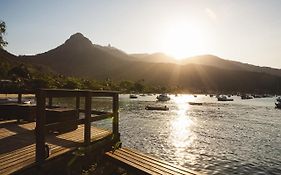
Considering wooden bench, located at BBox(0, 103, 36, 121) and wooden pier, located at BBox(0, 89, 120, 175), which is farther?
wooden bench, located at BBox(0, 103, 36, 121)

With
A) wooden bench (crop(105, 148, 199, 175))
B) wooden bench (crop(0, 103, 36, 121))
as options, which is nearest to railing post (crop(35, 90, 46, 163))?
wooden bench (crop(105, 148, 199, 175))

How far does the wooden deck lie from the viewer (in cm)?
912

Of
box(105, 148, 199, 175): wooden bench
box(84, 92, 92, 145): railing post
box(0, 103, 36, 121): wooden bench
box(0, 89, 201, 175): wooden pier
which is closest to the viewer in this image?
box(0, 89, 201, 175): wooden pier

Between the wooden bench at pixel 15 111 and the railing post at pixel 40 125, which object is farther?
the wooden bench at pixel 15 111

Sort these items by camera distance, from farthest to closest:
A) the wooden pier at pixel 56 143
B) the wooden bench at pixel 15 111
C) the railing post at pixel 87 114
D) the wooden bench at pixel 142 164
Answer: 1. the wooden bench at pixel 15 111
2. the railing post at pixel 87 114
3. the wooden bench at pixel 142 164
4. the wooden pier at pixel 56 143

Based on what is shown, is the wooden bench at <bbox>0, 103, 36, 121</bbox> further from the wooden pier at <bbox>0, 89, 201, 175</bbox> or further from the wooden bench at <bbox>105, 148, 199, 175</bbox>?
the wooden bench at <bbox>105, 148, 199, 175</bbox>

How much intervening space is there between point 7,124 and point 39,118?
7715 mm

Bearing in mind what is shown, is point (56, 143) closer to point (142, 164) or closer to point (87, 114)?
point (87, 114)

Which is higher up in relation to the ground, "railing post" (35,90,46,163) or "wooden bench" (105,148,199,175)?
"railing post" (35,90,46,163)

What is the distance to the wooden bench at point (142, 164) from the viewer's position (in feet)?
35.3

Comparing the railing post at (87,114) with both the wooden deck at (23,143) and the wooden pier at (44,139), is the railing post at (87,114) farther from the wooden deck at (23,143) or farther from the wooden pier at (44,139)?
the wooden deck at (23,143)

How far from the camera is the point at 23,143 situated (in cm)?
1163

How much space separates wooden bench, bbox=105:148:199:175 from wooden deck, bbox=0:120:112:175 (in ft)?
4.44

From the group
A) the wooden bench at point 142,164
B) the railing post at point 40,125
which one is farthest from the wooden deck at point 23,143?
the wooden bench at point 142,164
